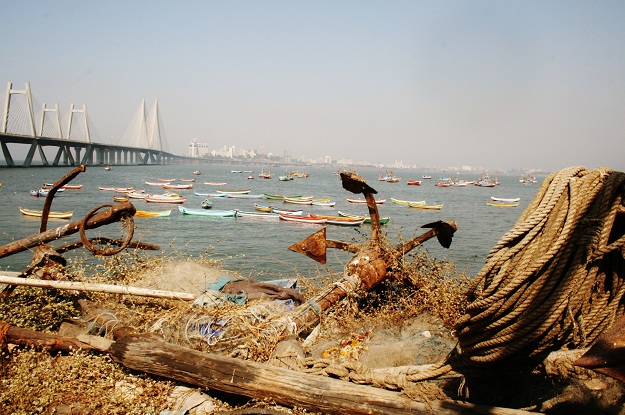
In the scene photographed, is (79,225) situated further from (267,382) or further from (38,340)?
(267,382)

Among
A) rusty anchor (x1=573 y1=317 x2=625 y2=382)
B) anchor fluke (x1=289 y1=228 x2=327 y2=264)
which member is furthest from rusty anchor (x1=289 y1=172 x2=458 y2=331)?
rusty anchor (x1=573 y1=317 x2=625 y2=382)

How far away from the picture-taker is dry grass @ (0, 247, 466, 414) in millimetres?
4043

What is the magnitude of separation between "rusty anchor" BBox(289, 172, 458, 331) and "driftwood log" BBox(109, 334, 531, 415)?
2083 mm

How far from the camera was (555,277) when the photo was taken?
284 cm

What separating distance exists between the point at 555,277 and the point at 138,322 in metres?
4.83

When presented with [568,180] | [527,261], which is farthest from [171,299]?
[568,180]

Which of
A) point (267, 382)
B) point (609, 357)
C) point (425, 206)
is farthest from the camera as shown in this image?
point (425, 206)

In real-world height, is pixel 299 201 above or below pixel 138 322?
below

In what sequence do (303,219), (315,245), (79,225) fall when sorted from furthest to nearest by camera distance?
(303,219)
(315,245)
(79,225)

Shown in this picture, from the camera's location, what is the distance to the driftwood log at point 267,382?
132 inches

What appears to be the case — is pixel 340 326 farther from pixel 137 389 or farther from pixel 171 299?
pixel 137 389

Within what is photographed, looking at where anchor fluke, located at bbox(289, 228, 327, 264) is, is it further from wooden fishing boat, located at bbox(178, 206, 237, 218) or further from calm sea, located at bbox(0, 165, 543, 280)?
Result: wooden fishing boat, located at bbox(178, 206, 237, 218)

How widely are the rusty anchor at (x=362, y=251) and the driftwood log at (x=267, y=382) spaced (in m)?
2.08

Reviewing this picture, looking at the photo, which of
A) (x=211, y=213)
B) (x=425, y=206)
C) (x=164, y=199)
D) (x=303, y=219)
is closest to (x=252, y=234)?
(x=303, y=219)
